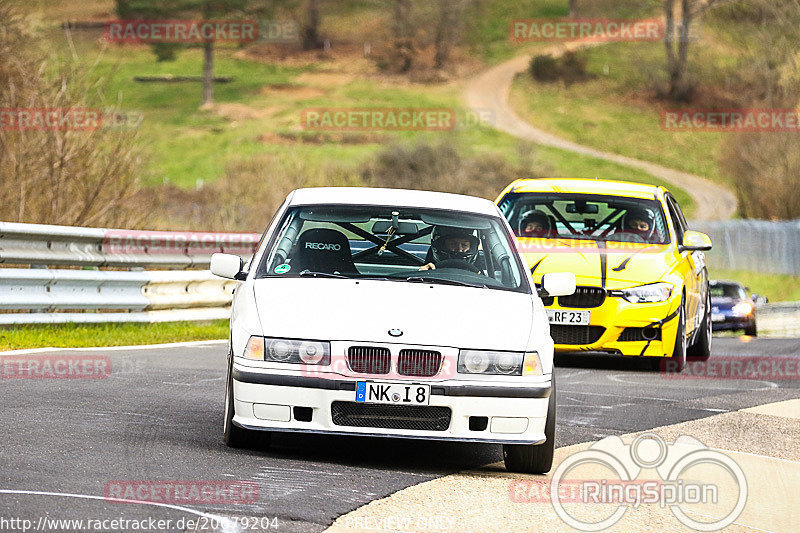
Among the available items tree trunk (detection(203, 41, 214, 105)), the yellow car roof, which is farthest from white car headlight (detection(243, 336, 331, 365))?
→ tree trunk (detection(203, 41, 214, 105))

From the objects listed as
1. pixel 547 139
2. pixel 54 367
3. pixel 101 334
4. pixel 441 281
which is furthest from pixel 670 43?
pixel 441 281

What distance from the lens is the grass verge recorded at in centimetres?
1264

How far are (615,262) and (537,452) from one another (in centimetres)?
656

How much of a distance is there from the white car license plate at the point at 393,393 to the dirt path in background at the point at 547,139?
71134 mm

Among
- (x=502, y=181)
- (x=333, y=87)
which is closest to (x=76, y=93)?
(x=502, y=181)

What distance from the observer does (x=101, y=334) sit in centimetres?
1388

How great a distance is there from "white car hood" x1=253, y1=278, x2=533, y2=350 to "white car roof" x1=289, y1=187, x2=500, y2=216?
0.84 m

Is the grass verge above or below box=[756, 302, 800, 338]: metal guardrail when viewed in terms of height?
above

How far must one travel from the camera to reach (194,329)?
616 inches

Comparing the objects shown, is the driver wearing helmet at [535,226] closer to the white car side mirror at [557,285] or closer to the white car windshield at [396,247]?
the white car windshield at [396,247]

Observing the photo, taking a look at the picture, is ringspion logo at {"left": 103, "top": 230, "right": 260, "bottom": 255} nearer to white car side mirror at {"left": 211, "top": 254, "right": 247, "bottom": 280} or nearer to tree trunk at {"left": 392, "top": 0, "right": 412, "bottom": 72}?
white car side mirror at {"left": 211, "top": 254, "right": 247, "bottom": 280}

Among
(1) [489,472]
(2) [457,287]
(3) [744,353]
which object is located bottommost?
(3) [744,353]

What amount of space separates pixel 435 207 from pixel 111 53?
397ft

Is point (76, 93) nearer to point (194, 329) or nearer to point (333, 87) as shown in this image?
point (194, 329)
